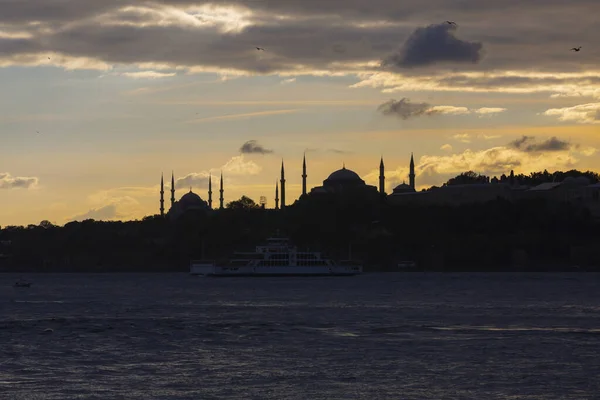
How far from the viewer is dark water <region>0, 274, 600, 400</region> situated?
50.7m

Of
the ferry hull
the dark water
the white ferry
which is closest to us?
the dark water

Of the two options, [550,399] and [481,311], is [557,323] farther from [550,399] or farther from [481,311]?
[550,399]

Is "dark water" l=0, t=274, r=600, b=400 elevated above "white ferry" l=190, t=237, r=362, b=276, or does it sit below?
below

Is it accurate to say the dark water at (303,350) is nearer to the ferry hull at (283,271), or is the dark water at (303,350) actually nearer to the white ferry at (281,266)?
the ferry hull at (283,271)

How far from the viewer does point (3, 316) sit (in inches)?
3585

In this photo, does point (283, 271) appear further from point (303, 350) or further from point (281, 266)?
point (303, 350)

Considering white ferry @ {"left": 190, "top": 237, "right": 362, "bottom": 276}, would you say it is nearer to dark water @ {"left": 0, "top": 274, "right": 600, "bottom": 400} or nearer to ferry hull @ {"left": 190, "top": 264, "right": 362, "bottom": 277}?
ferry hull @ {"left": 190, "top": 264, "right": 362, "bottom": 277}

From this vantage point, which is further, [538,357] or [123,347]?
[123,347]

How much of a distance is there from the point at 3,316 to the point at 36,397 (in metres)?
44.2

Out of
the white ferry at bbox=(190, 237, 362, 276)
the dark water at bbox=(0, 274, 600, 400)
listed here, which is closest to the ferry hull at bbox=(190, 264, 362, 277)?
the white ferry at bbox=(190, 237, 362, 276)

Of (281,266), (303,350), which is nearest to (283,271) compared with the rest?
(281,266)

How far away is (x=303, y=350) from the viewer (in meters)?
63.9

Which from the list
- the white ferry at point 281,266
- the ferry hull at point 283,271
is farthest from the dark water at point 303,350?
the white ferry at point 281,266

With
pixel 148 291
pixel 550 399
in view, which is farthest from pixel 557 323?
pixel 148 291
